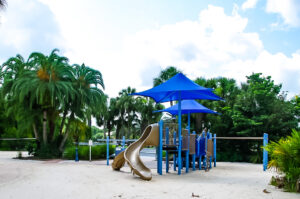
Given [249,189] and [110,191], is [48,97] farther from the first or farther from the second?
[249,189]

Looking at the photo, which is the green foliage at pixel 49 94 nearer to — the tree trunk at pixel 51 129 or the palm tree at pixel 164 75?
the tree trunk at pixel 51 129

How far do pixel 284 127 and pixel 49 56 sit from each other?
549 inches

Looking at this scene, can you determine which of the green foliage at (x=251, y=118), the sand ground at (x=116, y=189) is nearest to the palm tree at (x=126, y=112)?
the green foliage at (x=251, y=118)

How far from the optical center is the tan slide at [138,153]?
10111 mm

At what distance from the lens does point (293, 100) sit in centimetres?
2083

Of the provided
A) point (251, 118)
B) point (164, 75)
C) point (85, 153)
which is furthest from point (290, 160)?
point (164, 75)

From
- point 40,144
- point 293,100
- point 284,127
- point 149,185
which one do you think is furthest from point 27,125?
point 293,100

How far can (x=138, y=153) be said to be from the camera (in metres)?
10.9

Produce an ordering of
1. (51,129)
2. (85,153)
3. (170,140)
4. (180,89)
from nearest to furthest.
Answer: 1. (180,89)
2. (170,140)
3. (85,153)
4. (51,129)

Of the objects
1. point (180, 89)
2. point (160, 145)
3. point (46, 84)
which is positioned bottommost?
point (160, 145)

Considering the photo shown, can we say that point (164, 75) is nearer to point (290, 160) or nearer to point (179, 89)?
point (179, 89)

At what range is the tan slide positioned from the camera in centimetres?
1011

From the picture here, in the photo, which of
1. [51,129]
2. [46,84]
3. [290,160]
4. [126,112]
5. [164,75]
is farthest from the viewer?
[126,112]

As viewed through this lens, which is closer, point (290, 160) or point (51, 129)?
point (290, 160)
